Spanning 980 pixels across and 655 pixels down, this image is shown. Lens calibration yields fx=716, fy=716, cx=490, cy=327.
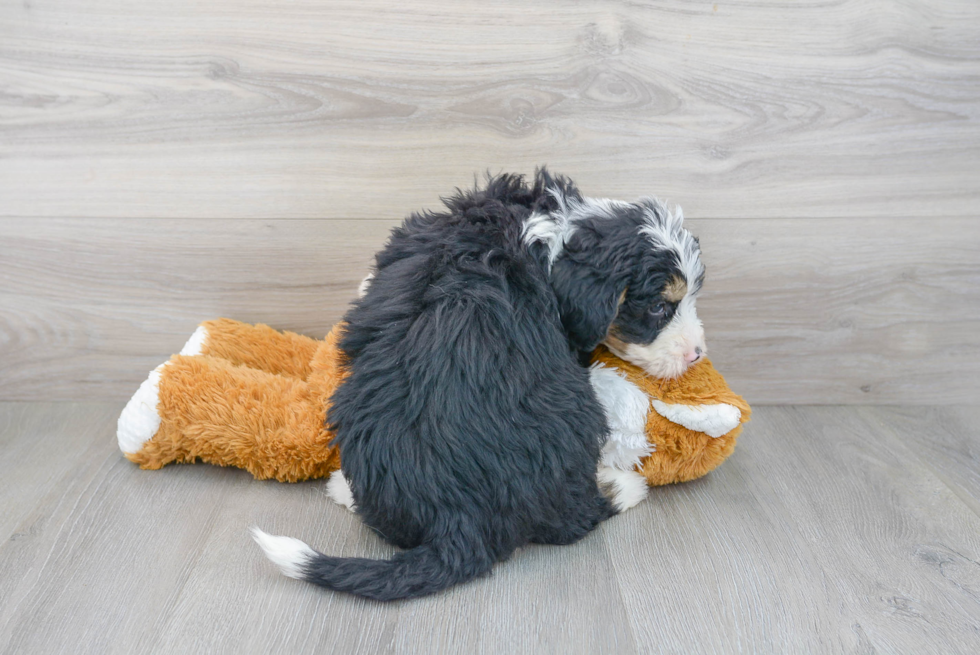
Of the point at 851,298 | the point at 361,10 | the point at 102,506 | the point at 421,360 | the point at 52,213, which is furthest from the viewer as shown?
the point at 851,298

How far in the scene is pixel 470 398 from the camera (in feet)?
3.74

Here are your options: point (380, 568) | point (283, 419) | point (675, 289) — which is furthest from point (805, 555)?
point (283, 419)

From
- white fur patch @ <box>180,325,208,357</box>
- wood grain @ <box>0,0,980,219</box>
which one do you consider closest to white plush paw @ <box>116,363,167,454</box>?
white fur patch @ <box>180,325,208,357</box>

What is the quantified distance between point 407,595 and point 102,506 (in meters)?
0.69

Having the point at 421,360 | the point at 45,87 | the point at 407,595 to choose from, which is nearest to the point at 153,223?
the point at 45,87

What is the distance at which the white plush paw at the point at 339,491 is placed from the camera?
1389 mm

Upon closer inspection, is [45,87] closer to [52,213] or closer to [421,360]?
[52,213]

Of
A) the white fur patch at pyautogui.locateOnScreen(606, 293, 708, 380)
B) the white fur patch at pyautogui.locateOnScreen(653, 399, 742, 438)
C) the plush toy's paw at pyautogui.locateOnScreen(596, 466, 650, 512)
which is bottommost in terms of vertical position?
the plush toy's paw at pyautogui.locateOnScreen(596, 466, 650, 512)

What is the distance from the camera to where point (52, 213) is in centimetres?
168

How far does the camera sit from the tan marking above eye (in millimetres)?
1241

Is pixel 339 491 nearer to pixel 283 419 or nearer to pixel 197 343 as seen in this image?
pixel 283 419

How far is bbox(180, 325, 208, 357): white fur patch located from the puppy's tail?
60 cm

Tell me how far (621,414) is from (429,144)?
76 cm

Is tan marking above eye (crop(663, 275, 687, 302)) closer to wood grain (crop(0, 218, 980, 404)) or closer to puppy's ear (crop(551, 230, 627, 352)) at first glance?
puppy's ear (crop(551, 230, 627, 352))
